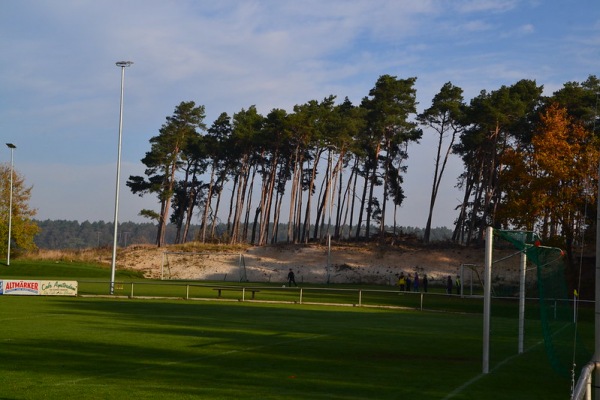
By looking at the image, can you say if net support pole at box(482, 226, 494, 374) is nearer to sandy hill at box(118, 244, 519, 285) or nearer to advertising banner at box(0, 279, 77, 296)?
advertising banner at box(0, 279, 77, 296)

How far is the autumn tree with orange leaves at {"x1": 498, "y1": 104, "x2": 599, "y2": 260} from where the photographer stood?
162 ft

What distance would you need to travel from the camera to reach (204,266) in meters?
85.2

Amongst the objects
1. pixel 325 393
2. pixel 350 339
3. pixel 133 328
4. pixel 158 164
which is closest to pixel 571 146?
pixel 350 339

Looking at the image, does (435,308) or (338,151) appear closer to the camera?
(435,308)

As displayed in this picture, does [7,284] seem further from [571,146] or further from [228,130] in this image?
[228,130]

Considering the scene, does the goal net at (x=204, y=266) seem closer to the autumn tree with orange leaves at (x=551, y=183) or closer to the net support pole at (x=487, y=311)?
the autumn tree with orange leaves at (x=551, y=183)

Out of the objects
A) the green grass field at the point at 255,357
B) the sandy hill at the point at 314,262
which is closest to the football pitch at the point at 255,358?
the green grass field at the point at 255,357

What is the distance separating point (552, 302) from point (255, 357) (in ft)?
39.4

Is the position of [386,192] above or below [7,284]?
above

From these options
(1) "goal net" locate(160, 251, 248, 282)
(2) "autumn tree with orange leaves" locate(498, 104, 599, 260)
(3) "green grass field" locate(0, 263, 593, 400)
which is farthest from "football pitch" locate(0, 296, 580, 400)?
(1) "goal net" locate(160, 251, 248, 282)

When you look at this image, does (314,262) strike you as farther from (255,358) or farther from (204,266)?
(255,358)

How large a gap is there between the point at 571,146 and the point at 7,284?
3643 cm

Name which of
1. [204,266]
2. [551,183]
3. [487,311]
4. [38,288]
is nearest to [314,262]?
[204,266]

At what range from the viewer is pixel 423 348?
22.3m
